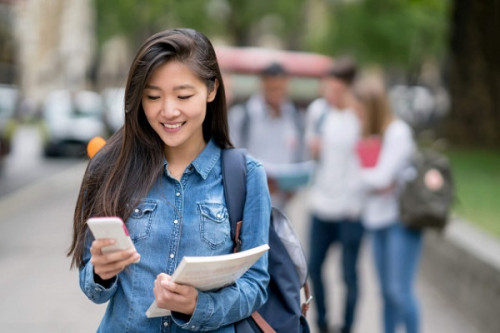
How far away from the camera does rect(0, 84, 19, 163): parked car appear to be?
12680mm

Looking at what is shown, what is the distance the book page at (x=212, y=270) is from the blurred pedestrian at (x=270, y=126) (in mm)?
3697

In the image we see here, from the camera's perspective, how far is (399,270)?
491cm

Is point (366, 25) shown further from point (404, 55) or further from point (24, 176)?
point (24, 176)

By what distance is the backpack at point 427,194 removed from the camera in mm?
4793

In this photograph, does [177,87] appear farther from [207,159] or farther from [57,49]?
[57,49]

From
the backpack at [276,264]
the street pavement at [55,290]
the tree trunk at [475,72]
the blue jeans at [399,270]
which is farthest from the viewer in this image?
the tree trunk at [475,72]

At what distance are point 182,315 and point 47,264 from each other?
6665 millimetres

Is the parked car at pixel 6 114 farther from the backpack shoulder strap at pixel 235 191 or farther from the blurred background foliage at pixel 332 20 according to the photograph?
the blurred background foliage at pixel 332 20

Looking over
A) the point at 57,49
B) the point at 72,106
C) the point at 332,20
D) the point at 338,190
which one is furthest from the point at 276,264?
the point at 57,49

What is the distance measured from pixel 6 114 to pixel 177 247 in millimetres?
11599

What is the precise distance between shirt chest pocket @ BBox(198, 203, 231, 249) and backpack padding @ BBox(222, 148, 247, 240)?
0.08ft

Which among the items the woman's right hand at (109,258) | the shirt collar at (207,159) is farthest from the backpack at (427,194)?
the woman's right hand at (109,258)

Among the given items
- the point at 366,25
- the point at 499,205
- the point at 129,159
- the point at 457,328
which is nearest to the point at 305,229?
the point at 499,205

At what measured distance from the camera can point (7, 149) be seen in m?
12.9
